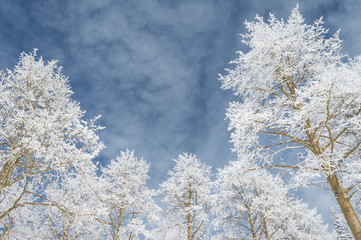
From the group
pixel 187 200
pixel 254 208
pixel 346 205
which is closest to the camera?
pixel 346 205

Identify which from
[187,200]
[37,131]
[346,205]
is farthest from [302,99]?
[187,200]

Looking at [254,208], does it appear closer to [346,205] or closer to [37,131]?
[346,205]

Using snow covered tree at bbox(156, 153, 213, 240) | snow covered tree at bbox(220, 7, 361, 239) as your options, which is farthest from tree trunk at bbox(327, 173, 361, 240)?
snow covered tree at bbox(156, 153, 213, 240)

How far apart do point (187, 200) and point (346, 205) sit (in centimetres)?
959

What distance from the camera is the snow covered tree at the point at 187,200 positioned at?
12.4 m

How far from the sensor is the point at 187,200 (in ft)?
43.7

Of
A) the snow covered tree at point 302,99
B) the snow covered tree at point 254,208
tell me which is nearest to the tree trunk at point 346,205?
the snow covered tree at point 302,99

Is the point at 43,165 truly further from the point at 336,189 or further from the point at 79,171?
the point at 336,189

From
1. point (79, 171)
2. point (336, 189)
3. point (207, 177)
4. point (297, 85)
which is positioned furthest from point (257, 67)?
point (207, 177)

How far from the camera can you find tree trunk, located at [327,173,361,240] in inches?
182

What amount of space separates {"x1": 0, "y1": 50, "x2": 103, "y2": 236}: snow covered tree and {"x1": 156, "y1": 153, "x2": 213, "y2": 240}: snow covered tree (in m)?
7.77

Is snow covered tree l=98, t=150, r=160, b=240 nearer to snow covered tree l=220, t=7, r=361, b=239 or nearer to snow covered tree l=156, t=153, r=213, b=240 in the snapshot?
snow covered tree l=156, t=153, r=213, b=240

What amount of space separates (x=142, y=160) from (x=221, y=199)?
565 centimetres

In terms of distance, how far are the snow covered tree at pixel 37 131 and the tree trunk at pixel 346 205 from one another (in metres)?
6.60
